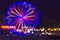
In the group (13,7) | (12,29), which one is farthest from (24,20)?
(12,29)

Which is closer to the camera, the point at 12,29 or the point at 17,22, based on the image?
the point at 17,22

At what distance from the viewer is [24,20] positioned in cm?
2808

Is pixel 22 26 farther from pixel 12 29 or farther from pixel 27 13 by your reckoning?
pixel 12 29

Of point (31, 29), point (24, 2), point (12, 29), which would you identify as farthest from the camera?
point (12, 29)

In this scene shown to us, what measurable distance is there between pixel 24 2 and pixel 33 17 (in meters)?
2.15

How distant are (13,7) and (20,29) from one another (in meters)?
2.91

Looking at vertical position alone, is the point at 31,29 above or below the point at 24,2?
below

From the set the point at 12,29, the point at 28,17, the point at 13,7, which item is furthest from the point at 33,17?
the point at 12,29

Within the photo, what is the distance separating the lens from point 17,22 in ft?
92.6

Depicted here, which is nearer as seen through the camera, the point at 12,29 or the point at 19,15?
the point at 19,15

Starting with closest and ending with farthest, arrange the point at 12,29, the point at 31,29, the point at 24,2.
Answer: the point at 31,29 < the point at 24,2 < the point at 12,29

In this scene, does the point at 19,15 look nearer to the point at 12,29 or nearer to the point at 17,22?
the point at 17,22

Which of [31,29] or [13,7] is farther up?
[13,7]

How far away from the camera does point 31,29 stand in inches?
1085
